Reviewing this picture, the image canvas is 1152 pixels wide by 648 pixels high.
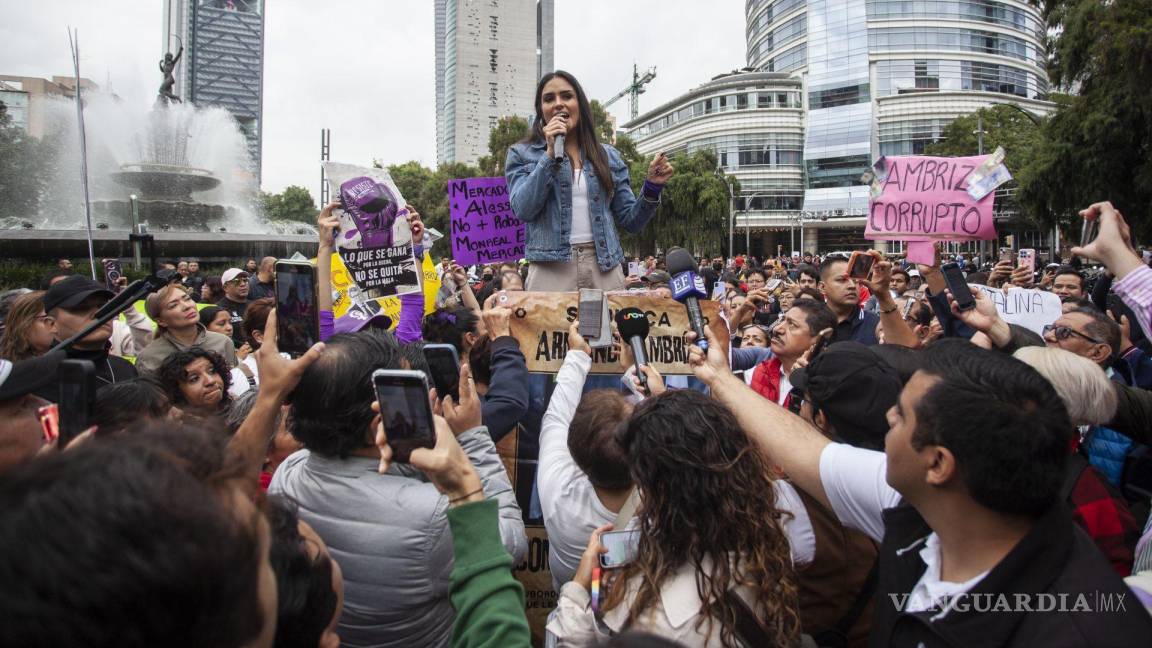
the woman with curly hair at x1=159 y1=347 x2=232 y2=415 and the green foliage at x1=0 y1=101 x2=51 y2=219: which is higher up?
the green foliage at x1=0 y1=101 x2=51 y2=219

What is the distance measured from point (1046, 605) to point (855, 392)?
1.05 metres

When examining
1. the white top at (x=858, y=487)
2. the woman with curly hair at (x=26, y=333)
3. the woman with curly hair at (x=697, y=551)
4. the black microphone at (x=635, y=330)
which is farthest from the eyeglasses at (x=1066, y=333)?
the woman with curly hair at (x=26, y=333)

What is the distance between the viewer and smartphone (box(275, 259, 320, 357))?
7.57 feet

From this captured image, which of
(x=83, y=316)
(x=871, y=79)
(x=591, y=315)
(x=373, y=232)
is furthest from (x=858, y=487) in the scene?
(x=871, y=79)

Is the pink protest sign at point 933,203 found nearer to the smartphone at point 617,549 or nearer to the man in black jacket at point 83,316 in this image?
the smartphone at point 617,549

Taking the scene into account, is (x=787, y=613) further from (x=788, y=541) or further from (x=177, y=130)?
(x=177, y=130)

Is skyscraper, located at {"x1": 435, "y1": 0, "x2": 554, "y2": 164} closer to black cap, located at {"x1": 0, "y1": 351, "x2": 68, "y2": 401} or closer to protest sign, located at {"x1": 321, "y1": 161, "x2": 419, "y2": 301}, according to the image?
protest sign, located at {"x1": 321, "y1": 161, "x2": 419, "y2": 301}

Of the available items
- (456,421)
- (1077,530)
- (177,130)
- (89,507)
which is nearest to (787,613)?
(1077,530)

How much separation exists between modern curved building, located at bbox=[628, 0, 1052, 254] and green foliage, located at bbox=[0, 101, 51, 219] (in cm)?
5115

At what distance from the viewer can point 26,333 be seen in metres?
4.30

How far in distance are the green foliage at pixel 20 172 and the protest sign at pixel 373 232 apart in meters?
43.1

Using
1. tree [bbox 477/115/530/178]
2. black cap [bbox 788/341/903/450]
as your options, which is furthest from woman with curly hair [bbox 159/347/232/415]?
tree [bbox 477/115/530/178]

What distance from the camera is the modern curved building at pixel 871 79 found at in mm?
62469

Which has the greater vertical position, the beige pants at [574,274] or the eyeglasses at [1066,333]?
the beige pants at [574,274]
